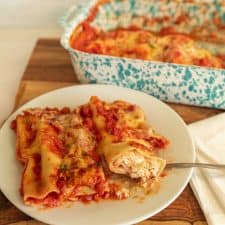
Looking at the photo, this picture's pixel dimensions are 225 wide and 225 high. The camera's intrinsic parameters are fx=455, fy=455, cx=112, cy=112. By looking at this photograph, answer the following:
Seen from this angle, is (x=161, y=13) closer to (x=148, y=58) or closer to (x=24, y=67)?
(x=148, y=58)

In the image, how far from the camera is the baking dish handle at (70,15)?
1.23m

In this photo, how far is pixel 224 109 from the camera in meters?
1.17

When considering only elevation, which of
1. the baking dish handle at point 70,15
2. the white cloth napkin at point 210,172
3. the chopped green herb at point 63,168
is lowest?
the white cloth napkin at point 210,172

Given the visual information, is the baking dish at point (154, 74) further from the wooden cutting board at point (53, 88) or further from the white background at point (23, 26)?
the white background at point (23, 26)

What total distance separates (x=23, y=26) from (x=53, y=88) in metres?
0.47

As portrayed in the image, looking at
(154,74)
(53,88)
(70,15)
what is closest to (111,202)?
(154,74)

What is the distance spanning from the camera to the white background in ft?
4.91

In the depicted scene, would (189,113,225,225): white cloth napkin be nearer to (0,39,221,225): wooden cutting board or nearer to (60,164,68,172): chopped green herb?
(0,39,221,225): wooden cutting board

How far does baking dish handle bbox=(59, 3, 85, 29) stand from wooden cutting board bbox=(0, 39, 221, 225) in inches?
6.6

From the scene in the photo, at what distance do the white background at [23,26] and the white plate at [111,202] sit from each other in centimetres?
34

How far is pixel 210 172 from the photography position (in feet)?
3.25

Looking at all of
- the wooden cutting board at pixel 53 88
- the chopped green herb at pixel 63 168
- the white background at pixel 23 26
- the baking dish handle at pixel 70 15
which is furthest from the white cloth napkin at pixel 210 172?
the white background at pixel 23 26

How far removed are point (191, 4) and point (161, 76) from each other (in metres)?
0.37

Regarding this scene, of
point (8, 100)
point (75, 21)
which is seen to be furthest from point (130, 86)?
point (8, 100)
